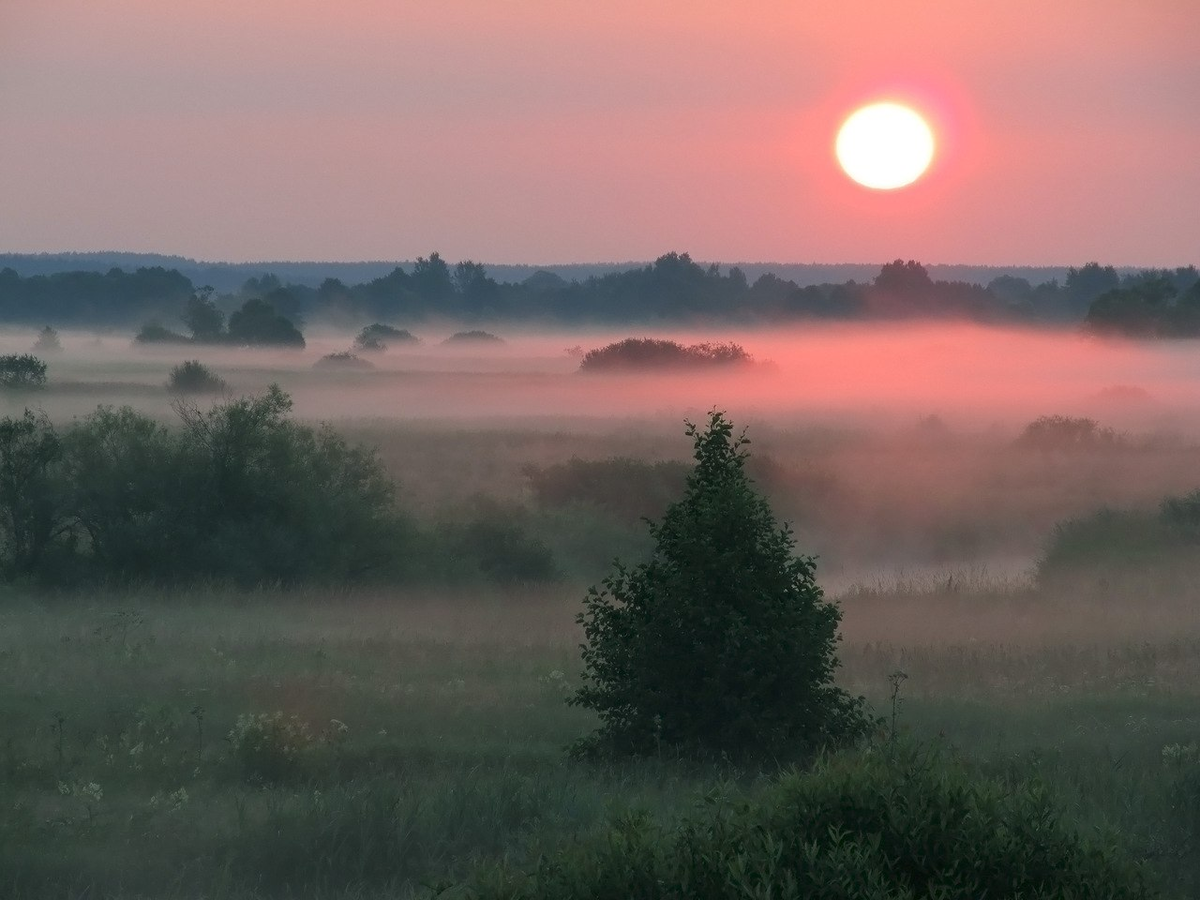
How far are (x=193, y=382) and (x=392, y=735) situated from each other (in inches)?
2494

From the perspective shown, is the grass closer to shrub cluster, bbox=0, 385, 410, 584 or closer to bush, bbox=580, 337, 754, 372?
shrub cluster, bbox=0, 385, 410, 584

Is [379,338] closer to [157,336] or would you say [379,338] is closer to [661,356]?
[157,336]

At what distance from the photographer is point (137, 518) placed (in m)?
28.8

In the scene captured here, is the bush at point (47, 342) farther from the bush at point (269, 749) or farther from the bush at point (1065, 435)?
the bush at point (269, 749)

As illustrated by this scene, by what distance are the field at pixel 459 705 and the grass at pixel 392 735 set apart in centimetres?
4

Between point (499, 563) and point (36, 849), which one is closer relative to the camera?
point (36, 849)

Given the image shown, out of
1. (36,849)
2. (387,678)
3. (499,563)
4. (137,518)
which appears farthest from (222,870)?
(499,563)

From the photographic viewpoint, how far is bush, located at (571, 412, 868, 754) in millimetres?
11961

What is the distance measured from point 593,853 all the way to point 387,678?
35.7 feet

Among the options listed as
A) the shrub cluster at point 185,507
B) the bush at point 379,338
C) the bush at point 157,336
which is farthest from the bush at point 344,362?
the shrub cluster at point 185,507

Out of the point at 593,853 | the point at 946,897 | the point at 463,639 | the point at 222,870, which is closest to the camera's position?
the point at 946,897

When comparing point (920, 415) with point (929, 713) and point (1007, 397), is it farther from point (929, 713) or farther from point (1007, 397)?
point (929, 713)

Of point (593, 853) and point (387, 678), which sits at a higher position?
point (593, 853)

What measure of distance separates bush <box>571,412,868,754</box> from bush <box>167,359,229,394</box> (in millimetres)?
62444
